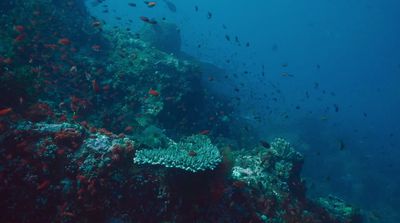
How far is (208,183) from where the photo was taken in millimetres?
7379

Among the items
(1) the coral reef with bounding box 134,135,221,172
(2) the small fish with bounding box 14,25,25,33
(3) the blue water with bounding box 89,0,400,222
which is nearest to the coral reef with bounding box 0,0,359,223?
(1) the coral reef with bounding box 134,135,221,172

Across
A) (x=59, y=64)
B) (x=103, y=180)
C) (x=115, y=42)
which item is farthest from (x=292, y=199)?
(x=115, y=42)

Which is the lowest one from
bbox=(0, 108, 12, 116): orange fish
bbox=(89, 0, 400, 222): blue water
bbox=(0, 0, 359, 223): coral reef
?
bbox=(89, 0, 400, 222): blue water

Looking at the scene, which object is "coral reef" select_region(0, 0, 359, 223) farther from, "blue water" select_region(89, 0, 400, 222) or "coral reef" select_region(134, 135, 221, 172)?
"blue water" select_region(89, 0, 400, 222)

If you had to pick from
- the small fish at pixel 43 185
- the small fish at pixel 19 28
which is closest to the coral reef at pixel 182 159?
the small fish at pixel 43 185

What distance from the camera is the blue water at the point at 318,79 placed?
25.3 meters

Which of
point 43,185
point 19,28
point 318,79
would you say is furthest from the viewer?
point 318,79

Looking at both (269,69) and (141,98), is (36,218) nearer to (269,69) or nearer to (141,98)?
(141,98)

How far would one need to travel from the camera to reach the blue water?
25.3m

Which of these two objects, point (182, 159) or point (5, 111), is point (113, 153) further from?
point (5, 111)

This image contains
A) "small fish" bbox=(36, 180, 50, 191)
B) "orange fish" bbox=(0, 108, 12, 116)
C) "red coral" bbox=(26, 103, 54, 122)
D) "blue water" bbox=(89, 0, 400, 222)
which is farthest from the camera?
"blue water" bbox=(89, 0, 400, 222)

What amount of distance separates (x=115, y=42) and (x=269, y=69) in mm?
79953

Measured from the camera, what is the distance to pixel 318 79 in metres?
107

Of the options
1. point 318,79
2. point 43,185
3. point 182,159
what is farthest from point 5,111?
point 318,79
